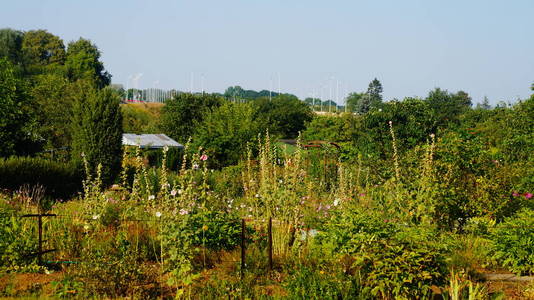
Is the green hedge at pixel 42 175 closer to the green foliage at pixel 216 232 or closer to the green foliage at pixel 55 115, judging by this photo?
the green foliage at pixel 216 232

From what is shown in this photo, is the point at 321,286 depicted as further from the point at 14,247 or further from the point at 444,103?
the point at 444,103

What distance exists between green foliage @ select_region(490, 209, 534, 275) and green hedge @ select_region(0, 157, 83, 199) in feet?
33.4

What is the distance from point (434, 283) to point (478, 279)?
4.05 feet

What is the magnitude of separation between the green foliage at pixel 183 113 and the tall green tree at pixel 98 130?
18.4m

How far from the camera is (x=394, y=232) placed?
5496 millimetres

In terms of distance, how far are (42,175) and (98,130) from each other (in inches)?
166

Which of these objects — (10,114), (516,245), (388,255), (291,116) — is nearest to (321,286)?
(388,255)

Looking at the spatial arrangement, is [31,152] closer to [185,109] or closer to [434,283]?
[434,283]

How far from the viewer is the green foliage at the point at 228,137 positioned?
65.2ft

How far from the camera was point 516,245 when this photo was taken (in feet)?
20.9

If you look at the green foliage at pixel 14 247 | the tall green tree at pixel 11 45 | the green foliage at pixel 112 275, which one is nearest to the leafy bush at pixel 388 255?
the green foliage at pixel 112 275

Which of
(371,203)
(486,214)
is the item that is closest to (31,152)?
(371,203)

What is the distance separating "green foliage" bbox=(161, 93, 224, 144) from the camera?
36.3 metres

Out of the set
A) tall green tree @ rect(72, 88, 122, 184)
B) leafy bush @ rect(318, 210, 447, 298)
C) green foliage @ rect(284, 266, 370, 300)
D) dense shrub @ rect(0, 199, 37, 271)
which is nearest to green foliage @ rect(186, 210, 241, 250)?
leafy bush @ rect(318, 210, 447, 298)
